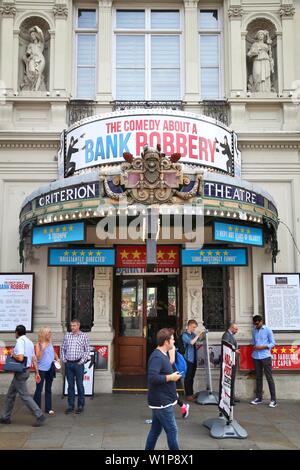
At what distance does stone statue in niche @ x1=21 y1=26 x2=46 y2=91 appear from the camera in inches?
492

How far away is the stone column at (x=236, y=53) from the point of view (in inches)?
487

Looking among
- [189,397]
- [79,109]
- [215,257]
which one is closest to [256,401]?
[189,397]

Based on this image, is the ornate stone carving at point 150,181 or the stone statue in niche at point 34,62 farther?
the stone statue in niche at point 34,62

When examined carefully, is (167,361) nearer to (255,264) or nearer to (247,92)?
(255,264)

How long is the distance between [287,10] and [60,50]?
590 centimetres

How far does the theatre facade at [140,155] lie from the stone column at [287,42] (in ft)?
0.11

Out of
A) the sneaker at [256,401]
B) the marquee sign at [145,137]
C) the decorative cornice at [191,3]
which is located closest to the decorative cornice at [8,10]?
the marquee sign at [145,137]

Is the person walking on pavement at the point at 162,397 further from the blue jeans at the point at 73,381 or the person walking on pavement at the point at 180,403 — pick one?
the blue jeans at the point at 73,381

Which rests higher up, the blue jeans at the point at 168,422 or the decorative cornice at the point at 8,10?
the decorative cornice at the point at 8,10

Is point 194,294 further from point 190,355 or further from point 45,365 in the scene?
point 45,365

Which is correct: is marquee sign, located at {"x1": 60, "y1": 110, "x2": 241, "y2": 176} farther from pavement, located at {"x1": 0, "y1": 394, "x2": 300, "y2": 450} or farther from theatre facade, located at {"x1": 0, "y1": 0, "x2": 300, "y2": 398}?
pavement, located at {"x1": 0, "y1": 394, "x2": 300, "y2": 450}

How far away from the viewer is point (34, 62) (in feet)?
41.2

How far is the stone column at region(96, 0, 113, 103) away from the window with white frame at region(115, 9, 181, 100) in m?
0.34

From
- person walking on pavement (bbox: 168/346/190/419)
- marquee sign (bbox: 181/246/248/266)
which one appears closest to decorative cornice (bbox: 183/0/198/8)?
marquee sign (bbox: 181/246/248/266)
